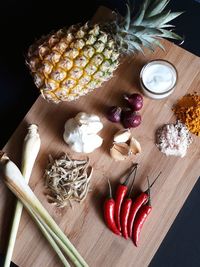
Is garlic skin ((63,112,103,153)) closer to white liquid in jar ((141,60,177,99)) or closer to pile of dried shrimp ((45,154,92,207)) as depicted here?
pile of dried shrimp ((45,154,92,207))

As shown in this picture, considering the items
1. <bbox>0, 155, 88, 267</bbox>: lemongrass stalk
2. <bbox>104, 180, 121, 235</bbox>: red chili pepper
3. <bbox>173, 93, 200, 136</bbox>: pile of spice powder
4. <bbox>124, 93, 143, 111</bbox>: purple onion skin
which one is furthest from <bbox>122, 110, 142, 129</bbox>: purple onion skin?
<bbox>0, 155, 88, 267</bbox>: lemongrass stalk

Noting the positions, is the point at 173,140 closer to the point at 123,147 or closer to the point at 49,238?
the point at 123,147

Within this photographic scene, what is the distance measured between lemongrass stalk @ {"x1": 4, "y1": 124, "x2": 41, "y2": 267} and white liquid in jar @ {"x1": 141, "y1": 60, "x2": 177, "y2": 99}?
1.13 ft

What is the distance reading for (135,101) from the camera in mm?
1382

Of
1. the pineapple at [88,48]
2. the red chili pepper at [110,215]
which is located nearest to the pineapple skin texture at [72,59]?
the pineapple at [88,48]

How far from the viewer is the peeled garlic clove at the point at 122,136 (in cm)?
138

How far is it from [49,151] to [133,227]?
1.07 ft

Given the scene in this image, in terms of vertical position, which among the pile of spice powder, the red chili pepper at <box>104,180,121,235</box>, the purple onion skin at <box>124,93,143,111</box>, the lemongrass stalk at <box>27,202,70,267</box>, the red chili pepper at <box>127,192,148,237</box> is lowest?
the lemongrass stalk at <box>27,202,70,267</box>

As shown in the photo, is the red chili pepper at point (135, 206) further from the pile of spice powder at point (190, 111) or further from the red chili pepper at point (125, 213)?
the pile of spice powder at point (190, 111)

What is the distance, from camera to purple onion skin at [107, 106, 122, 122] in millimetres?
1381

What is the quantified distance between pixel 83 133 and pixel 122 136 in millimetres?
114

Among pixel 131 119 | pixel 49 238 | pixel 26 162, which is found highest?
pixel 131 119

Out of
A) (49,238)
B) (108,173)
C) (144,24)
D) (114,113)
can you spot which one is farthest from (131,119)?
(49,238)

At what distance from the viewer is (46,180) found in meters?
1.38
